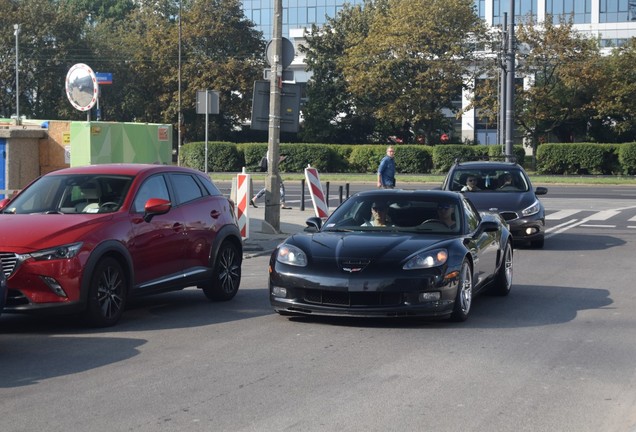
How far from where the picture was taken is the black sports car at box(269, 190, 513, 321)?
9750 mm

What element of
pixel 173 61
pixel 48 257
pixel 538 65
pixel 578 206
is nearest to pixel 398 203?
pixel 48 257

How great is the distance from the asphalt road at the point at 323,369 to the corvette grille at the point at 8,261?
661mm

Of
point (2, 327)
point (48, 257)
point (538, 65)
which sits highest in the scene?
point (538, 65)

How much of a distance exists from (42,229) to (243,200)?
9039mm

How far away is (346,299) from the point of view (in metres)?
9.79

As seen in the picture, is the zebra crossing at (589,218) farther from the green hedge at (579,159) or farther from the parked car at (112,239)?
the green hedge at (579,159)

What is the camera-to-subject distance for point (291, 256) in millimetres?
10273

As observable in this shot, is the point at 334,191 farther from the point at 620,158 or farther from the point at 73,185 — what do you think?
the point at 73,185

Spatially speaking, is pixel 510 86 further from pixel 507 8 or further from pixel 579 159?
pixel 507 8

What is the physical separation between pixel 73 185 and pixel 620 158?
4608cm

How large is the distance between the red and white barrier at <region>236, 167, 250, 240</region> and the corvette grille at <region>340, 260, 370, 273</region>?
8.66 metres

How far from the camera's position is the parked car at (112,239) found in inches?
371

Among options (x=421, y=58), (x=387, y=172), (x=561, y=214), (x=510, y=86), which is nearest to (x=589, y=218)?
(x=561, y=214)

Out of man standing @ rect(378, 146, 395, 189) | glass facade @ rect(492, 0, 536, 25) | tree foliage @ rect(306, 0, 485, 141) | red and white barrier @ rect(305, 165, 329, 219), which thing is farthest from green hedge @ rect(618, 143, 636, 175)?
glass facade @ rect(492, 0, 536, 25)
